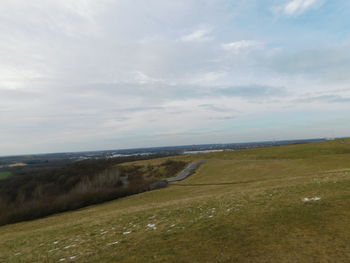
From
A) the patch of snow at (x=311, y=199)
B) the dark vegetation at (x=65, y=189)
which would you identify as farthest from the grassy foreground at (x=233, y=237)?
the dark vegetation at (x=65, y=189)

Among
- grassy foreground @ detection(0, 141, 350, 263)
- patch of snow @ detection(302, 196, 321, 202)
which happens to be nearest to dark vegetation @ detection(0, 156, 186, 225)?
grassy foreground @ detection(0, 141, 350, 263)

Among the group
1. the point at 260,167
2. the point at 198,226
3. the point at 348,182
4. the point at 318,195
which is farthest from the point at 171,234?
the point at 260,167

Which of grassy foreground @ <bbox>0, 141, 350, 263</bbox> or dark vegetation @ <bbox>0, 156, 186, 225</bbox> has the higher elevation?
grassy foreground @ <bbox>0, 141, 350, 263</bbox>

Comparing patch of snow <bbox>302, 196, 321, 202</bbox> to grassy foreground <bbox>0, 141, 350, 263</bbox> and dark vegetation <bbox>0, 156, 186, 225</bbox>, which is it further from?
dark vegetation <bbox>0, 156, 186, 225</bbox>

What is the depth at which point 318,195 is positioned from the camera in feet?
38.7

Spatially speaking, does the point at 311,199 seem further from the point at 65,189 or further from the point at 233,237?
the point at 65,189

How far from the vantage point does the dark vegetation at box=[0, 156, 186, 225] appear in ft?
94.8

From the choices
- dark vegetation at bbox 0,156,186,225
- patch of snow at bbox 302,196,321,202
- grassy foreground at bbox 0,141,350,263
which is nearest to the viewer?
grassy foreground at bbox 0,141,350,263

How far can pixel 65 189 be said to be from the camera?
6331 cm

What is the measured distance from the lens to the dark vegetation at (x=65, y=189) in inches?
1137

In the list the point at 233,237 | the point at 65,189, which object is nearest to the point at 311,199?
the point at 233,237

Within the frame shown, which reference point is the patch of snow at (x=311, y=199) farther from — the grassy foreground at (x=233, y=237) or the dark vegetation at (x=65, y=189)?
the dark vegetation at (x=65, y=189)

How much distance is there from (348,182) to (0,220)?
36884 millimetres

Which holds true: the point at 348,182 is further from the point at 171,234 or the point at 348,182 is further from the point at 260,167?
the point at 260,167
